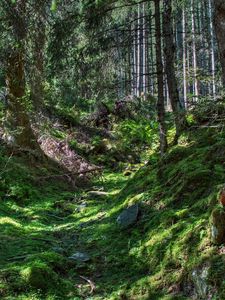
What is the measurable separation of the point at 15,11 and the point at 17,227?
4955 millimetres

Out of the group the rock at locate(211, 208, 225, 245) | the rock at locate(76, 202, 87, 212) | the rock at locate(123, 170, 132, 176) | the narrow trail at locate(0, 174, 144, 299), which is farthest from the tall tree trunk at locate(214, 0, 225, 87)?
the rock at locate(123, 170, 132, 176)

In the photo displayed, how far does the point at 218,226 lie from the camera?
16.9ft

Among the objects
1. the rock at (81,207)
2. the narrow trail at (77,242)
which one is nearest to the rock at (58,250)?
the narrow trail at (77,242)

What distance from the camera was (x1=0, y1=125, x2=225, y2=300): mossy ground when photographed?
5441 mm

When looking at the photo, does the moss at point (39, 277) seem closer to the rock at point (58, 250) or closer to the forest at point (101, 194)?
the forest at point (101, 194)

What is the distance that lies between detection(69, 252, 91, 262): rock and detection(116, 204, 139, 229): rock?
93 centimetres

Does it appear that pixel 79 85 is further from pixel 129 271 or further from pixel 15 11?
pixel 129 271

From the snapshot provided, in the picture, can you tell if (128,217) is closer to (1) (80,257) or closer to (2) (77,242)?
(2) (77,242)

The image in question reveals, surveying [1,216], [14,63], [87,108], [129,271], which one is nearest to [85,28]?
[14,63]

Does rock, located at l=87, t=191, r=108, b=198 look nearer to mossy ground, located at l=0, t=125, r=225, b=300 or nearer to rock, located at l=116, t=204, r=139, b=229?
mossy ground, located at l=0, t=125, r=225, b=300

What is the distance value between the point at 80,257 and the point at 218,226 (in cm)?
271

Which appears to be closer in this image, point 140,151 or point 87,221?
point 87,221

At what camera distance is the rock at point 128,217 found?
7655 mm

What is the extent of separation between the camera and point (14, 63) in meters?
13.0
